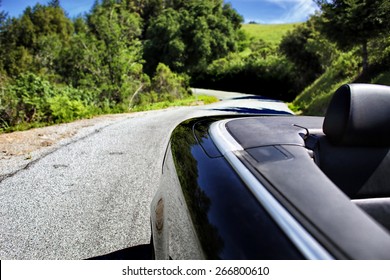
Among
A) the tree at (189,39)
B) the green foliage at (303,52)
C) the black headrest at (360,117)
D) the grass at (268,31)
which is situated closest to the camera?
the black headrest at (360,117)

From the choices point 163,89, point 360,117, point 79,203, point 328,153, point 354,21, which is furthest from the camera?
point 163,89

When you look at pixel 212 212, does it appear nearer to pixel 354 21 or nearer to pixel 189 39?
pixel 354 21

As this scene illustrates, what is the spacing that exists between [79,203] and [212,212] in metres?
3.08

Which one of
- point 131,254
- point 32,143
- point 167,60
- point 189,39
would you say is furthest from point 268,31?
point 131,254

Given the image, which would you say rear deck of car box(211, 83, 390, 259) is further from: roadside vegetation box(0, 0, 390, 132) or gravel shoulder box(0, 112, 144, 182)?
roadside vegetation box(0, 0, 390, 132)

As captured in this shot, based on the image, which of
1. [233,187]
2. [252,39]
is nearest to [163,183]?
[233,187]

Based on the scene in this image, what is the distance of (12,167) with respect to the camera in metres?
5.35

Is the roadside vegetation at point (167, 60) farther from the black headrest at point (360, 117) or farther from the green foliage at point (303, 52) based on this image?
the black headrest at point (360, 117)

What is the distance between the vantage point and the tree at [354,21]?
12.1m

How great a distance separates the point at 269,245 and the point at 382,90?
1252mm

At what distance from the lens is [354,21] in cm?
1283

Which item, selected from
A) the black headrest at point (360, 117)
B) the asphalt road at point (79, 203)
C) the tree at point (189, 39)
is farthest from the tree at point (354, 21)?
the tree at point (189, 39)

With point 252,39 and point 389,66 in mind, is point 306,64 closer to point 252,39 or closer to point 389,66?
point 389,66

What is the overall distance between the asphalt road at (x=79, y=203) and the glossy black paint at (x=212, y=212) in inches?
52.6
